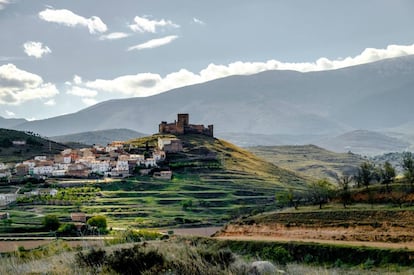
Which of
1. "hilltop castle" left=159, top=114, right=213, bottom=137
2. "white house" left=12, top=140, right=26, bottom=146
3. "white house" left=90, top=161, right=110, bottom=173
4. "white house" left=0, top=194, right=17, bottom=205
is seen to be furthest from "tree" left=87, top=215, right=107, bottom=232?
"hilltop castle" left=159, top=114, right=213, bottom=137

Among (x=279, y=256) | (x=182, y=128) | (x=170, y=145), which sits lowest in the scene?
(x=279, y=256)

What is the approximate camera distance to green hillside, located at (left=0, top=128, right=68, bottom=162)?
429ft

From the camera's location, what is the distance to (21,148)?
464 ft

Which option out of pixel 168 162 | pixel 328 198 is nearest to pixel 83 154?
pixel 168 162

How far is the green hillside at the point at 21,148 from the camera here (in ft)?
429

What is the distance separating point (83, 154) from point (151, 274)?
12921 centimetres

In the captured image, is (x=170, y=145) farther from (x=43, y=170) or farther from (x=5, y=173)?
(x=5, y=173)

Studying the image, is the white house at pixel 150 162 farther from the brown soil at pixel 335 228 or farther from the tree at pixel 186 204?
the brown soil at pixel 335 228

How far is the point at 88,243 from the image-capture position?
1255 centimetres

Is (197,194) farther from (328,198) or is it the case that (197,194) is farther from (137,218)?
(328,198)

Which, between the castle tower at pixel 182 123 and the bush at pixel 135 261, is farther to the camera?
the castle tower at pixel 182 123

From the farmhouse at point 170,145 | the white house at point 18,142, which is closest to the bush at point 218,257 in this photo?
the farmhouse at point 170,145

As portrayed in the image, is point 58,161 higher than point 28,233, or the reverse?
point 58,161

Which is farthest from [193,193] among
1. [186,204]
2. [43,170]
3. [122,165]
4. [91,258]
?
[91,258]
